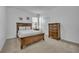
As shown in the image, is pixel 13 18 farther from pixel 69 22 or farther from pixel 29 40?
pixel 69 22

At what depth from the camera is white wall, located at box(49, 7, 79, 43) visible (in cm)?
343

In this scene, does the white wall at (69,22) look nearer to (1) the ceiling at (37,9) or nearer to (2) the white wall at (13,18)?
(1) the ceiling at (37,9)

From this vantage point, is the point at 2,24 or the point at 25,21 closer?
the point at 2,24

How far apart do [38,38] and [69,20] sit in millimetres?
1954

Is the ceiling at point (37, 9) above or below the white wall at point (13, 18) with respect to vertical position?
above

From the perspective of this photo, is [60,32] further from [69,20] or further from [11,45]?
[11,45]

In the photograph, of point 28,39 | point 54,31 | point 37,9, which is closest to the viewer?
point 37,9

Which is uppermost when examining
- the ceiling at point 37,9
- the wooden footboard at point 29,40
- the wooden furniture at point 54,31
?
the ceiling at point 37,9

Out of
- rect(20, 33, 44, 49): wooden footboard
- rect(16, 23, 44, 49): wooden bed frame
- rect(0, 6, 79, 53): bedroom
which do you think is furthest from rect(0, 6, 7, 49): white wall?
rect(20, 33, 44, 49): wooden footboard

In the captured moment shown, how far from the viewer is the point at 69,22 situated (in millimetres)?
3941


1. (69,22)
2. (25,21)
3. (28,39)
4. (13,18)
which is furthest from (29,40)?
(69,22)

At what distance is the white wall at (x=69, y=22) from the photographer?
3.43 m

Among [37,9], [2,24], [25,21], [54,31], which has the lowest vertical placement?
[54,31]

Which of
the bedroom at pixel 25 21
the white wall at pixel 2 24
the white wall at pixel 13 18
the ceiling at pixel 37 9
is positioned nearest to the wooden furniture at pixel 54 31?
the bedroom at pixel 25 21
